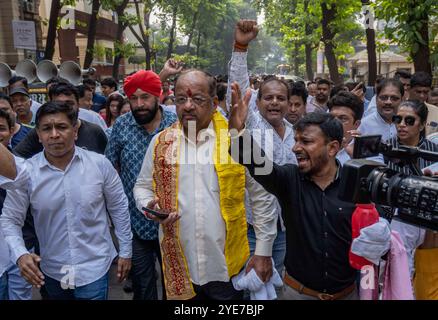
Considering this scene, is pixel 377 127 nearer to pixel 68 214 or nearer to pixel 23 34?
pixel 68 214

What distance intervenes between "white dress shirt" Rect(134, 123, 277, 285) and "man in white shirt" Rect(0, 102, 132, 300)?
0.56 metres

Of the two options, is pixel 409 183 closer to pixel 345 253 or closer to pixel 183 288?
pixel 345 253

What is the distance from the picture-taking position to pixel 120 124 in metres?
3.60

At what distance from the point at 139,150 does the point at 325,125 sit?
151cm

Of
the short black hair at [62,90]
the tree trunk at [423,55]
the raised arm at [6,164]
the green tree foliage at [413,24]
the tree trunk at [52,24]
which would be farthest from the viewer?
the tree trunk at [52,24]

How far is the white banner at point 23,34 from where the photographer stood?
360 inches

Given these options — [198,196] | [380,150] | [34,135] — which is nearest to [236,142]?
[198,196]

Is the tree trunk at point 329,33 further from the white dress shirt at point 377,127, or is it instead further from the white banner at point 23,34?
the white dress shirt at point 377,127

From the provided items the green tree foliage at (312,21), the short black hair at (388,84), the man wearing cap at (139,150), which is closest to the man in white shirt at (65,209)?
the man wearing cap at (139,150)

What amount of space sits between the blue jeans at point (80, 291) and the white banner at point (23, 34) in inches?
300

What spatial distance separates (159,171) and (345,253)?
115cm

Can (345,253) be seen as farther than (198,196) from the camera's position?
No

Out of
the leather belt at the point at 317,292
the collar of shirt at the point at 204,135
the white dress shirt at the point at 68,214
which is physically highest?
the collar of shirt at the point at 204,135

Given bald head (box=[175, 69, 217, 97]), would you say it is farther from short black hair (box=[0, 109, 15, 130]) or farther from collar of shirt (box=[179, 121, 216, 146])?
short black hair (box=[0, 109, 15, 130])
